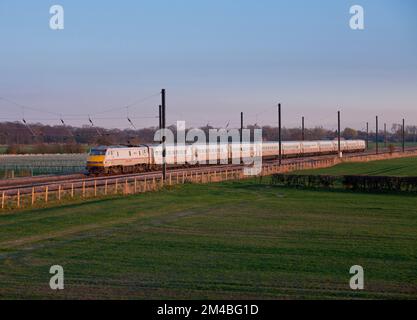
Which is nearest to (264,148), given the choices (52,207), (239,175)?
(239,175)

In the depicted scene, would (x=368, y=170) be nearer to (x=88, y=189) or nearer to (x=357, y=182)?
(x=357, y=182)

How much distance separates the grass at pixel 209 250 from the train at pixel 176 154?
21.2 metres

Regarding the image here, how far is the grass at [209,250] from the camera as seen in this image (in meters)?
12.8

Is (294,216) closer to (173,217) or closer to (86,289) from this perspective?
(173,217)

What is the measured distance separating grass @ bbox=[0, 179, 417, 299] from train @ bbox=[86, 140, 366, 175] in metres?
21.2

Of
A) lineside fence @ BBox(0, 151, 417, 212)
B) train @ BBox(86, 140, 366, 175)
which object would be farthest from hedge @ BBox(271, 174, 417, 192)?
train @ BBox(86, 140, 366, 175)

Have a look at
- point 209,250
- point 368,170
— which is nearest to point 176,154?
point 368,170

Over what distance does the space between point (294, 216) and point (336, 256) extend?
958 centimetres

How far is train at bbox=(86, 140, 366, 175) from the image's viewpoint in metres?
52.3

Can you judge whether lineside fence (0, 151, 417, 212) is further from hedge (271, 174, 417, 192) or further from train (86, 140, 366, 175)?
hedge (271, 174, 417, 192)

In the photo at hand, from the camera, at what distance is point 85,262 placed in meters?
15.8

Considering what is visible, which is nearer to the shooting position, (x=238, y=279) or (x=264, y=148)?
(x=238, y=279)

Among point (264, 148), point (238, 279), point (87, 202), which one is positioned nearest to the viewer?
point (238, 279)

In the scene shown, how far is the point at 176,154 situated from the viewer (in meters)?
61.8
